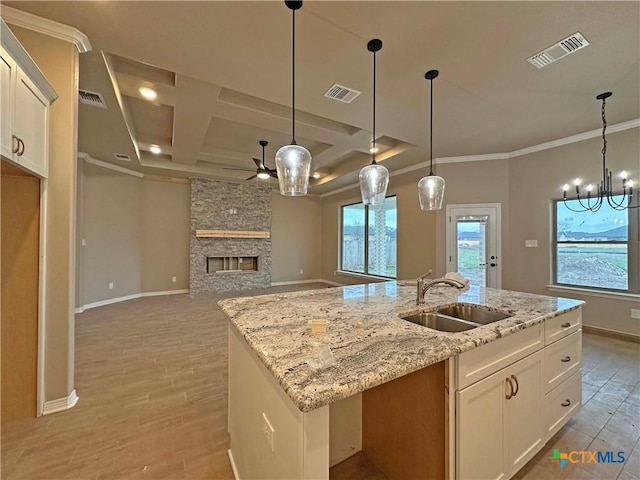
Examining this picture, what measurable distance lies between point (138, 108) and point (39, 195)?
7.78 feet

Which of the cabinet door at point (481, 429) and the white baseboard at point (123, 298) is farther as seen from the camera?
the white baseboard at point (123, 298)

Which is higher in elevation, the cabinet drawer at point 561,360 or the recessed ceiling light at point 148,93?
the recessed ceiling light at point 148,93

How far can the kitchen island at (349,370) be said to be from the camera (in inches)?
35.7

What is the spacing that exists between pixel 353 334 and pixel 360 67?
2.38m

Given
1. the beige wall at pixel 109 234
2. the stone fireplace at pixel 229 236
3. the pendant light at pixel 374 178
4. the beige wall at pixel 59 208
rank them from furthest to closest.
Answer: the stone fireplace at pixel 229 236, the beige wall at pixel 109 234, the pendant light at pixel 374 178, the beige wall at pixel 59 208

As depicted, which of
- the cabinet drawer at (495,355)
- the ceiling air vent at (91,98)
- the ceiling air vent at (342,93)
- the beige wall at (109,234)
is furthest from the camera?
the beige wall at (109,234)

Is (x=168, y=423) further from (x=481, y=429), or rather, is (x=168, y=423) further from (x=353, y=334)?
(x=481, y=429)

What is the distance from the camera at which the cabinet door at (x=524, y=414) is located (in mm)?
1437

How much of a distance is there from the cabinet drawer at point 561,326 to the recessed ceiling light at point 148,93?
13.6 ft

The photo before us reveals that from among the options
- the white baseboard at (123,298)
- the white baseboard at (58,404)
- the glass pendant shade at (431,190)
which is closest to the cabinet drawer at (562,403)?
the glass pendant shade at (431,190)

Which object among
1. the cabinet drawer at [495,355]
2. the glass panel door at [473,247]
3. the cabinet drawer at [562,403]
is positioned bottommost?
the cabinet drawer at [562,403]

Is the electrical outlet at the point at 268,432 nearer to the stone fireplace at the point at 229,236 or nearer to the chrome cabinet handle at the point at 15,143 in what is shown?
the chrome cabinet handle at the point at 15,143

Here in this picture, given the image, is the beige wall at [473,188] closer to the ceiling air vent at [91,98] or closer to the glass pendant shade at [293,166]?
the glass pendant shade at [293,166]

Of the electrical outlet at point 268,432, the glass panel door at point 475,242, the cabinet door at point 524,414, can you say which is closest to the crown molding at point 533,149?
the glass panel door at point 475,242
